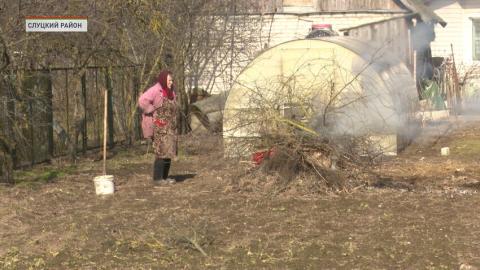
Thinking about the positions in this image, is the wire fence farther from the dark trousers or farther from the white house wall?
the white house wall

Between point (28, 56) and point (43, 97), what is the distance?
3.03 feet

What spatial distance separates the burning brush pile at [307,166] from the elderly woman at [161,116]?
1.24 meters

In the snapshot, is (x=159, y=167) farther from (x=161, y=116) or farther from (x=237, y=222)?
(x=237, y=222)

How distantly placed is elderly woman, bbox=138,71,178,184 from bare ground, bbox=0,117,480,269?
538 millimetres

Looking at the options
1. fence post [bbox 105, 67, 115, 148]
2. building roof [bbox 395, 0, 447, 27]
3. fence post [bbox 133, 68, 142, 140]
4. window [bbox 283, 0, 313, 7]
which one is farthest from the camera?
window [bbox 283, 0, 313, 7]

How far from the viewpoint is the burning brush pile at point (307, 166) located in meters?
9.76

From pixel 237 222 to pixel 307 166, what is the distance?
181cm

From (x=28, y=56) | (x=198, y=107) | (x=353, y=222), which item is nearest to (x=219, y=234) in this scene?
(x=353, y=222)

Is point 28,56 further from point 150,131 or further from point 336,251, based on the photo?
point 336,251

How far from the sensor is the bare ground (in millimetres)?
6957

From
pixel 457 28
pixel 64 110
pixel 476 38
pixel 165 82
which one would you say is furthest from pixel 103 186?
pixel 476 38

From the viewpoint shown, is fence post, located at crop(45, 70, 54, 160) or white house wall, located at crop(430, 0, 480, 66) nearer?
fence post, located at crop(45, 70, 54, 160)

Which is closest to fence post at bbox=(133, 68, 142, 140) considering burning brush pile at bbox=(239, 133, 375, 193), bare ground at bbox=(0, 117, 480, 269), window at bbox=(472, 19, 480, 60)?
bare ground at bbox=(0, 117, 480, 269)

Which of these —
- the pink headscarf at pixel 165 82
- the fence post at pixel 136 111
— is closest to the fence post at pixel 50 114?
the fence post at pixel 136 111
